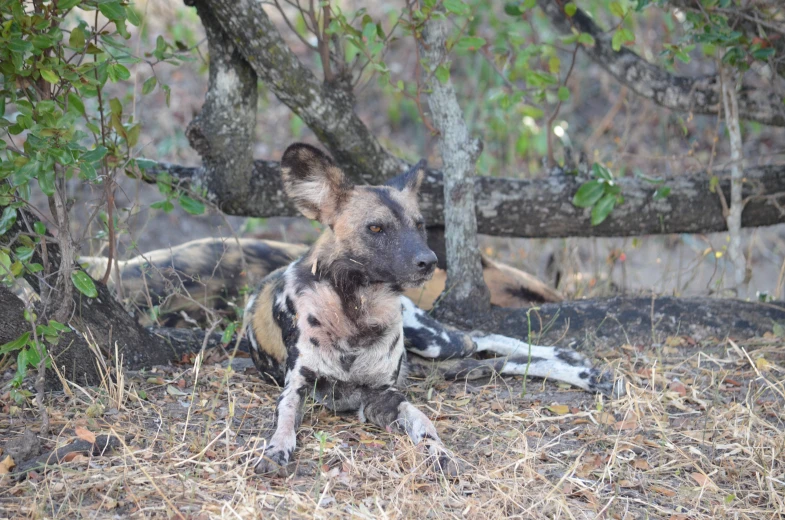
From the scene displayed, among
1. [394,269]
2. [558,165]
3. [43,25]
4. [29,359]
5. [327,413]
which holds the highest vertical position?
[43,25]

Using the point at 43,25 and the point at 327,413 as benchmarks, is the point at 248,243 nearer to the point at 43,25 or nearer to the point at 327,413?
the point at 327,413

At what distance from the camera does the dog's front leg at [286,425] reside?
2.54m

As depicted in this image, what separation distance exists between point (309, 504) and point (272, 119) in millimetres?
7245

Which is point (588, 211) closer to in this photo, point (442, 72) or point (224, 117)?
point (442, 72)

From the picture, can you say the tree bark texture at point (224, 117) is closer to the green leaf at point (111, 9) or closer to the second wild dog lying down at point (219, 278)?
the second wild dog lying down at point (219, 278)

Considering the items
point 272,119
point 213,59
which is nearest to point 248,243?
point 213,59

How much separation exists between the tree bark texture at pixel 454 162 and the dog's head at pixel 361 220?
0.73m

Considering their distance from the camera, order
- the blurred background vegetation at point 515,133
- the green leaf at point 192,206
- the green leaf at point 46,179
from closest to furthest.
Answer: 1. the green leaf at point 46,179
2. the green leaf at point 192,206
3. the blurred background vegetation at point 515,133

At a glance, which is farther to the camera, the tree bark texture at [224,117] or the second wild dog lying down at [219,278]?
the second wild dog lying down at [219,278]

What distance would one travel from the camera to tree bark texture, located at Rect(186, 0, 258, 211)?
3930 millimetres

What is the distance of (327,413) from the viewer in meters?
3.15

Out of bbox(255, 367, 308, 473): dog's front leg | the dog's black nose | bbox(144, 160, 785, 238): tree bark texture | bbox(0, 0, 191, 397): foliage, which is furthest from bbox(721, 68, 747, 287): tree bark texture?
bbox(0, 0, 191, 397): foliage

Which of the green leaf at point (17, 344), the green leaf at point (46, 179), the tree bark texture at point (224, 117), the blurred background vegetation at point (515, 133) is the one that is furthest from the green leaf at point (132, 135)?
the blurred background vegetation at point (515, 133)

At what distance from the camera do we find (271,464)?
2529mm
